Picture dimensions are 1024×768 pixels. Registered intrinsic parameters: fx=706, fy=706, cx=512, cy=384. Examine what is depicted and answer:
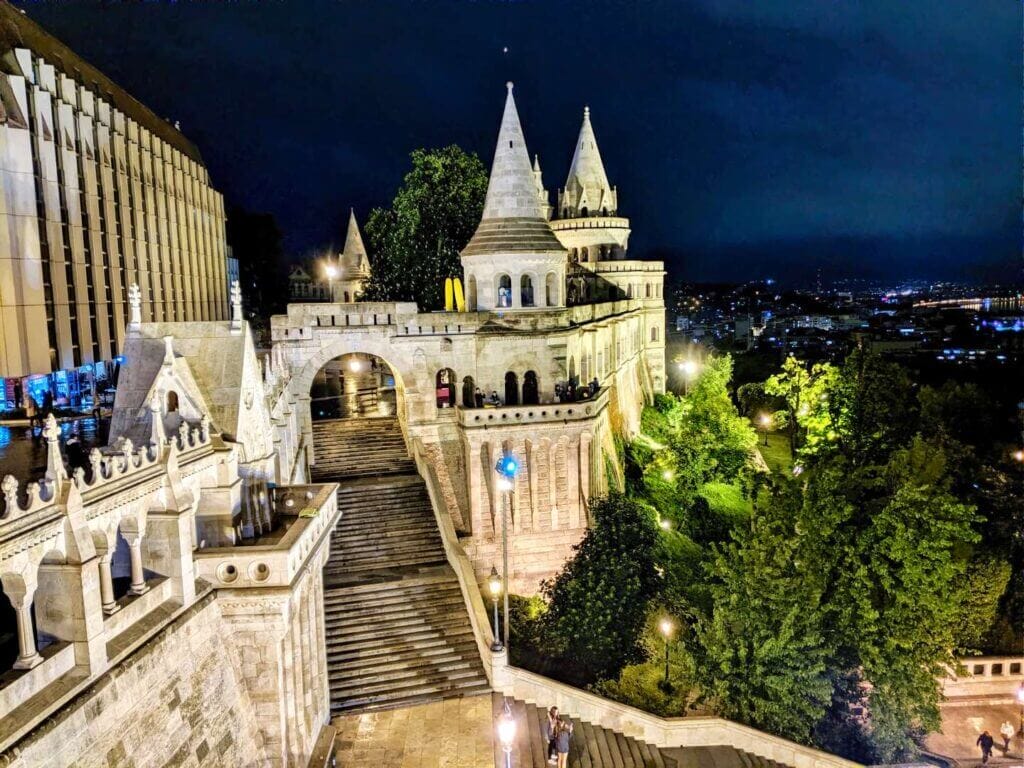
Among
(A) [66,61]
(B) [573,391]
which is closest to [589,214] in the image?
(B) [573,391]

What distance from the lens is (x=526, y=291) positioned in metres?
31.7

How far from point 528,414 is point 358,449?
7403mm

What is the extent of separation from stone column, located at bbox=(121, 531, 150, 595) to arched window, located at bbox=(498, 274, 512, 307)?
20.9m

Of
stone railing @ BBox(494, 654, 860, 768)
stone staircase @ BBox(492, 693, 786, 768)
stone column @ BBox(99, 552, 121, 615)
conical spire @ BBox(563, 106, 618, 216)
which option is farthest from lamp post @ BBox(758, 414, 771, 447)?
stone column @ BBox(99, 552, 121, 615)

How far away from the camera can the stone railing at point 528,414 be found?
2834 cm

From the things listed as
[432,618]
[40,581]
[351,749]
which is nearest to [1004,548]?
[432,618]

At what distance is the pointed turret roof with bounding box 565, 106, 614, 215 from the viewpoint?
5416 centimetres

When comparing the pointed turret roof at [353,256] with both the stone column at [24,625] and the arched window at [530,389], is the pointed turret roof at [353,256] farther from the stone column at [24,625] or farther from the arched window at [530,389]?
the stone column at [24,625]

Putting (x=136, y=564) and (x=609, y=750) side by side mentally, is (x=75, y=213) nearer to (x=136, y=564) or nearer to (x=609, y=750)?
(x=136, y=564)

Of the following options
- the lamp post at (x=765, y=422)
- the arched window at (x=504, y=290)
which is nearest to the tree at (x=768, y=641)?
the arched window at (x=504, y=290)

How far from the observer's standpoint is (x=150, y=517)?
12.9m

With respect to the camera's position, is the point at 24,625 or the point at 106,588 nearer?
the point at 24,625

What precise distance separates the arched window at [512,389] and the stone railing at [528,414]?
6.46 ft

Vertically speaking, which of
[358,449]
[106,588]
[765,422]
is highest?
[106,588]
